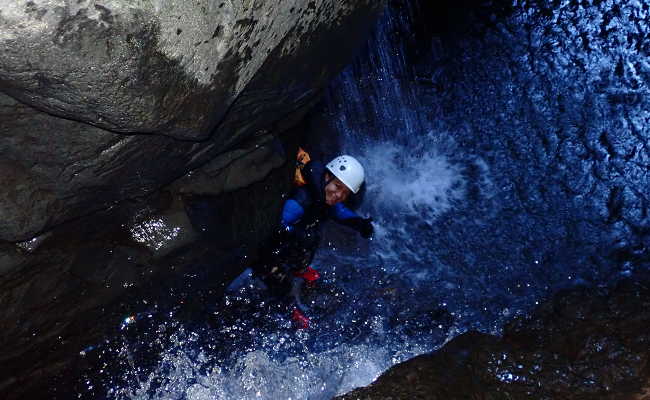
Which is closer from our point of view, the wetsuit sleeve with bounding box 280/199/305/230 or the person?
the person

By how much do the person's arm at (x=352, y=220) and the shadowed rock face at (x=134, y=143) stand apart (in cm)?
56

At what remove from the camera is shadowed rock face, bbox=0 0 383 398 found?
81.0 inches

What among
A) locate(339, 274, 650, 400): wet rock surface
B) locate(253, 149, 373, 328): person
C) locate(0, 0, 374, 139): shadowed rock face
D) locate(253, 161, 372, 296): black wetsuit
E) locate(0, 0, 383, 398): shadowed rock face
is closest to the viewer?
locate(0, 0, 374, 139): shadowed rock face

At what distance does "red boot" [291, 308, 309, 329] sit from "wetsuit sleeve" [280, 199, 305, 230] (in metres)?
0.72

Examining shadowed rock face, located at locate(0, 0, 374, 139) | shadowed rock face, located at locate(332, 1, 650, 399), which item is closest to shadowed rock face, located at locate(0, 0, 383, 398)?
shadowed rock face, located at locate(0, 0, 374, 139)

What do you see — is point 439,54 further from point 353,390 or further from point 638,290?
point 353,390

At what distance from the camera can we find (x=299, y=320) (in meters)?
3.73

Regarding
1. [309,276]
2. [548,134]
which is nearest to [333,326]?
[309,276]

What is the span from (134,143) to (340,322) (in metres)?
1.92

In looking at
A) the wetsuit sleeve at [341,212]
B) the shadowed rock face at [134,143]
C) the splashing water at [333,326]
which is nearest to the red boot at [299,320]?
the splashing water at [333,326]

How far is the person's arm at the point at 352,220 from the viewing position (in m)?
4.17

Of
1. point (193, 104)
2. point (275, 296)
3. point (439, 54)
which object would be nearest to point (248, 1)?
point (193, 104)

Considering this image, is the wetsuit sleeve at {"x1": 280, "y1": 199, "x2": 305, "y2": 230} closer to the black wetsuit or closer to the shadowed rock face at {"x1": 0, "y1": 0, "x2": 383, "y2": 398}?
the black wetsuit

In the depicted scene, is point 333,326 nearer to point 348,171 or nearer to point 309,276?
point 309,276
